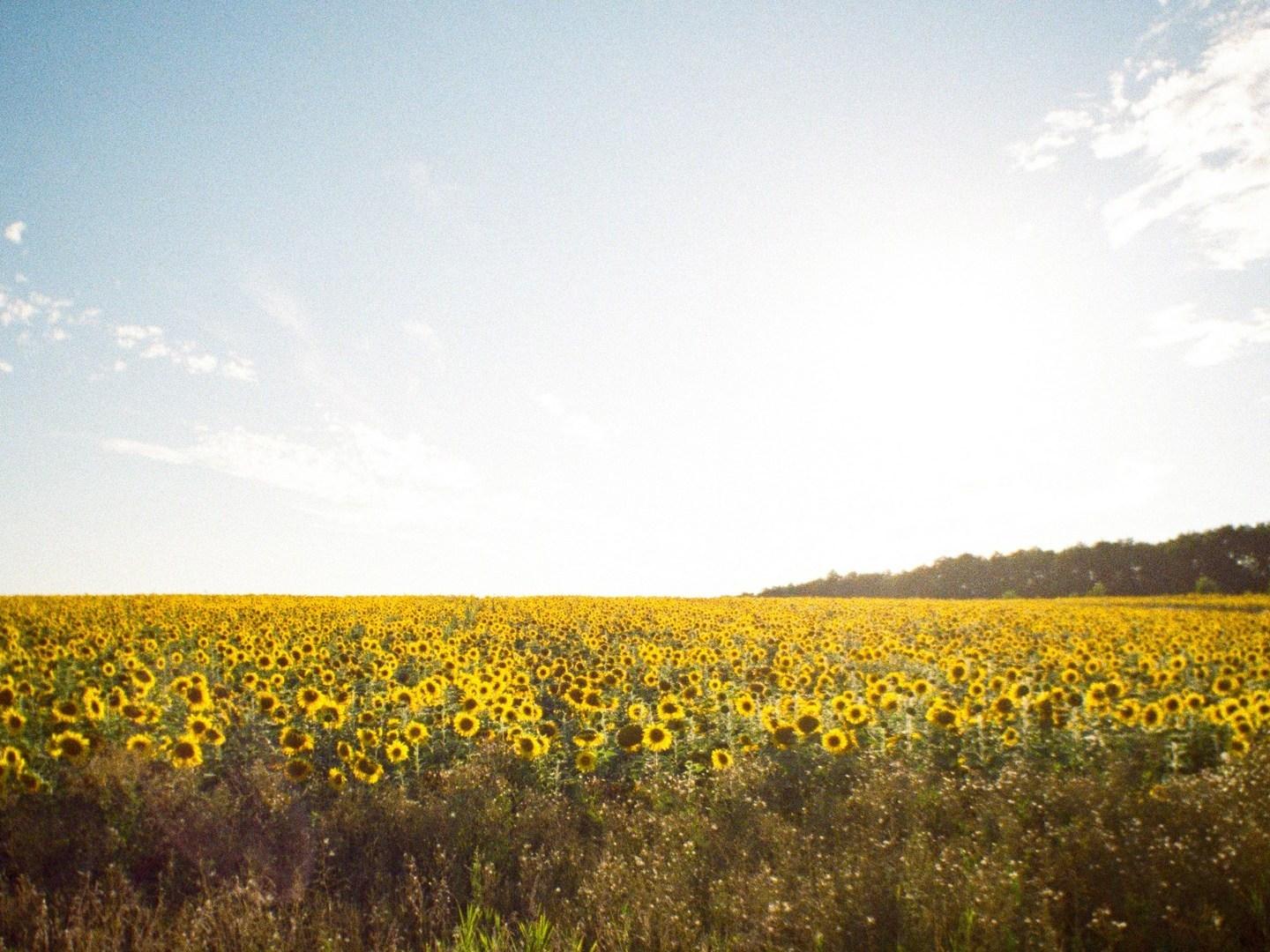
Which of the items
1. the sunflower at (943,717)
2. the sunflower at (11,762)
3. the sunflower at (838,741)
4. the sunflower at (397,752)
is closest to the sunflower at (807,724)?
the sunflower at (838,741)

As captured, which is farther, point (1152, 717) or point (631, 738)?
point (1152, 717)

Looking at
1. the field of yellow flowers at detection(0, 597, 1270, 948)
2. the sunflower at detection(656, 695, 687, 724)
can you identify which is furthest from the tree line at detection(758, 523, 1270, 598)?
the sunflower at detection(656, 695, 687, 724)

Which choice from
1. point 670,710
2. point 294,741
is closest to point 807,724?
point 670,710

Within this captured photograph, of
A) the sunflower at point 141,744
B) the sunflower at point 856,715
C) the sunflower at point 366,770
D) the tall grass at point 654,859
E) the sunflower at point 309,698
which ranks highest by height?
the sunflower at point 309,698

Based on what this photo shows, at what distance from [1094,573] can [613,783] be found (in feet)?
182

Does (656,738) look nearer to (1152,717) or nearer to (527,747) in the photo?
(527,747)

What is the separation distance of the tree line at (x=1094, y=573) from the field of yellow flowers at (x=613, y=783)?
143 feet

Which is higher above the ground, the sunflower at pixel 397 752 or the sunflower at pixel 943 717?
the sunflower at pixel 943 717

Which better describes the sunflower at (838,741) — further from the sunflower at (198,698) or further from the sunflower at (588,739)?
the sunflower at (198,698)

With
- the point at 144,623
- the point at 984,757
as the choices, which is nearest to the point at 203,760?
the point at 984,757

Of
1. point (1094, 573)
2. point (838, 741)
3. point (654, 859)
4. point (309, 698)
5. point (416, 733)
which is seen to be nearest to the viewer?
point (654, 859)

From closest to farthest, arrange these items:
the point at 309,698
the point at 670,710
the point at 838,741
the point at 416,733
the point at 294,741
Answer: the point at 294,741 → the point at 416,733 → the point at 838,741 → the point at 309,698 → the point at 670,710

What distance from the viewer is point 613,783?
7.19 metres

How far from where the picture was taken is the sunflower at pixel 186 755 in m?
6.71
